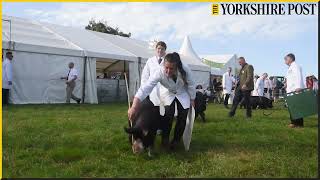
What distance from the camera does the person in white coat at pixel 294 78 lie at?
33.0ft

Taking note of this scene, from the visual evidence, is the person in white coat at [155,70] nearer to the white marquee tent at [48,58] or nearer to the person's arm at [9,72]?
the person's arm at [9,72]

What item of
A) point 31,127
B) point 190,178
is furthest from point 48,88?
point 190,178

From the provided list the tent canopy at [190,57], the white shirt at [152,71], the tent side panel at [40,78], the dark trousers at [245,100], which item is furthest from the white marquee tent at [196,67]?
the white shirt at [152,71]

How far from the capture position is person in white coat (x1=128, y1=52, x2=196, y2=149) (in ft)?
21.1

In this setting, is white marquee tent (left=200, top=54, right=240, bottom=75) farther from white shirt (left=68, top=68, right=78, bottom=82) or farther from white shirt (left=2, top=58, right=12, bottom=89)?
white shirt (left=2, top=58, right=12, bottom=89)

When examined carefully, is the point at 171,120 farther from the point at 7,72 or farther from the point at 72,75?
the point at 72,75

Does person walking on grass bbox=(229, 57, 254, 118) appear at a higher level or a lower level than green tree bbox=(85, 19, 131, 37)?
lower

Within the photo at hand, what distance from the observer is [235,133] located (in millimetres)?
8680

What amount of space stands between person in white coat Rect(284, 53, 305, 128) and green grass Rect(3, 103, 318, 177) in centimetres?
93

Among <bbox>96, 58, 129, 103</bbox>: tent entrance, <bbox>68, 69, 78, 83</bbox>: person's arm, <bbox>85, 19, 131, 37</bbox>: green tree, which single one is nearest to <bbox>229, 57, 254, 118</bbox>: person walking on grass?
<bbox>68, 69, 78, 83</bbox>: person's arm

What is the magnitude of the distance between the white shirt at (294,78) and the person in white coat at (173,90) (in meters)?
3.99

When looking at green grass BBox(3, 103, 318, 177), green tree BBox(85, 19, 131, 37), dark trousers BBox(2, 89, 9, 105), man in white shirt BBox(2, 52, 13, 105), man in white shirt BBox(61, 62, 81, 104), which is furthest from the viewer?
green tree BBox(85, 19, 131, 37)

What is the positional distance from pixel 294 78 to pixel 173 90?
14.2 ft

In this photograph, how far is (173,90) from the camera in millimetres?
6750
